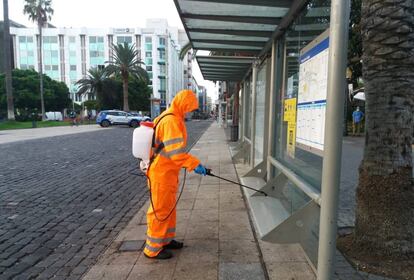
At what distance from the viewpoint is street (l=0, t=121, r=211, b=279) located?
3654 mm

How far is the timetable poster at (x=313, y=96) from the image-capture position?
9.09 feet

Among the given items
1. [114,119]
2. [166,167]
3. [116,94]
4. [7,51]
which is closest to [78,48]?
Result: [116,94]

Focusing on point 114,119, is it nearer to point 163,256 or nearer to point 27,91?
point 27,91

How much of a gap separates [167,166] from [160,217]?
540mm

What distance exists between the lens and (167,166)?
3.42 m

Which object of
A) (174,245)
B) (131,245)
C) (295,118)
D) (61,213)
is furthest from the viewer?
(61,213)

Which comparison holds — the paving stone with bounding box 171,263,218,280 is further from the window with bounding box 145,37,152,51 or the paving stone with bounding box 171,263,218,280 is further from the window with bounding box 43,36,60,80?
the window with bounding box 43,36,60,80

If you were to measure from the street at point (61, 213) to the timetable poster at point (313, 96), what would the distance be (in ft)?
8.38

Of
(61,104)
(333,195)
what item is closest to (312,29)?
(333,195)

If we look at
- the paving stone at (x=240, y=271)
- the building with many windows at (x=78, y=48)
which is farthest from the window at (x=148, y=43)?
the paving stone at (x=240, y=271)

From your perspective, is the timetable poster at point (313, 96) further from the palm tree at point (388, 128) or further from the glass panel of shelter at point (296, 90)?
the palm tree at point (388, 128)

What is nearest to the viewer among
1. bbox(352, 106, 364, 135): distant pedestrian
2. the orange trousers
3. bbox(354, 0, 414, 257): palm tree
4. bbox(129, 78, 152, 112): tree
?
bbox(354, 0, 414, 257): palm tree

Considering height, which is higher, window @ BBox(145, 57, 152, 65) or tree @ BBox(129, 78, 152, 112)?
window @ BBox(145, 57, 152, 65)

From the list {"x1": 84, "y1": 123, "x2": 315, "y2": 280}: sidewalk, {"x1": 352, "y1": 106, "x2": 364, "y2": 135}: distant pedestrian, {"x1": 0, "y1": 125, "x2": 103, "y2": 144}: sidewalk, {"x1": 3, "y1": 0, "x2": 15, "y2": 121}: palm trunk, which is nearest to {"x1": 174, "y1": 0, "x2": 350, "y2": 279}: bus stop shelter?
{"x1": 84, "y1": 123, "x2": 315, "y2": 280}: sidewalk
